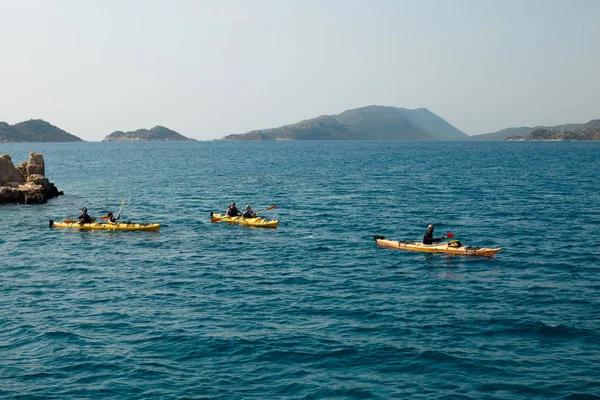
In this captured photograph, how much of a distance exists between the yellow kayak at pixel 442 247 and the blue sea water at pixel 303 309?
26.8 inches

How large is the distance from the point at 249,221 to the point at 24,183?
3185 cm

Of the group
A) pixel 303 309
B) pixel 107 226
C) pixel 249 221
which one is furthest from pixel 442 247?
pixel 107 226

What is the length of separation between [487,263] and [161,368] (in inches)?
840

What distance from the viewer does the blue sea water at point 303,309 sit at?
763 inches

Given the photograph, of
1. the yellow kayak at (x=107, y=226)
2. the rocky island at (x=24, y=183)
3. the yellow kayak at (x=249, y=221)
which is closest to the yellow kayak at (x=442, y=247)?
the yellow kayak at (x=249, y=221)

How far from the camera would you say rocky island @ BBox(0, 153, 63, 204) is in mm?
60281

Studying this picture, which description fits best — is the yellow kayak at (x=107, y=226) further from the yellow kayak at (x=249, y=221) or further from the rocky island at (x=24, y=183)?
the rocky island at (x=24, y=183)

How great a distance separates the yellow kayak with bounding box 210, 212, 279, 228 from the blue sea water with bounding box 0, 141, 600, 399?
0.85 m

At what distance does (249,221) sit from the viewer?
4738 centimetres

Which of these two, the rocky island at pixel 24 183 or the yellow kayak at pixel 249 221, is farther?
the rocky island at pixel 24 183

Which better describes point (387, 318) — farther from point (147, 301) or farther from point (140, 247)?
point (140, 247)

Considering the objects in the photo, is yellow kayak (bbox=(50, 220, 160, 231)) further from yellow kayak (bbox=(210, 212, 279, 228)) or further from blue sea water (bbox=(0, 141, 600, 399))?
yellow kayak (bbox=(210, 212, 279, 228))

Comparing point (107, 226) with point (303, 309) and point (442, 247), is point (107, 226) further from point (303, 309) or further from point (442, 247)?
point (442, 247)

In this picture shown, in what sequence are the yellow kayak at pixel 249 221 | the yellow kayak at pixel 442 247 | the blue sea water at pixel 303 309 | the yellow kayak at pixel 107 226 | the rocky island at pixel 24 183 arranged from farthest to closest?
1. the rocky island at pixel 24 183
2. the yellow kayak at pixel 249 221
3. the yellow kayak at pixel 107 226
4. the yellow kayak at pixel 442 247
5. the blue sea water at pixel 303 309
